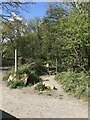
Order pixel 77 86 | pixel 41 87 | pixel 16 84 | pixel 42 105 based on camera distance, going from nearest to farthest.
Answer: pixel 42 105, pixel 77 86, pixel 41 87, pixel 16 84

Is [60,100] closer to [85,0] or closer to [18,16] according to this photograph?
[85,0]

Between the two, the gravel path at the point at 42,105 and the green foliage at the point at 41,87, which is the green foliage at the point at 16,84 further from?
the gravel path at the point at 42,105

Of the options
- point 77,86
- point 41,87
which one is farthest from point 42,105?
point 41,87

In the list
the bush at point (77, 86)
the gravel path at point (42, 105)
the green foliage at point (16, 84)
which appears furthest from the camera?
the green foliage at point (16, 84)

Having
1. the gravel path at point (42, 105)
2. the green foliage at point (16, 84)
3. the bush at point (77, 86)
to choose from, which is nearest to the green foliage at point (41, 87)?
the gravel path at point (42, 105)

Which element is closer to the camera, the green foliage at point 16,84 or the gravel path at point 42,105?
the gravel path at point 42,105

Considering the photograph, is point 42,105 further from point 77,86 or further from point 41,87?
point 41,87

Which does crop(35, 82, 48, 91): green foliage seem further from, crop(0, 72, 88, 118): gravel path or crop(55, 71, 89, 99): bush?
crop(55, 71, 89, 99): bush

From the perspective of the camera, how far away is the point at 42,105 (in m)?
9.09

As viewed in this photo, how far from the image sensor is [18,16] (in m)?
16.7

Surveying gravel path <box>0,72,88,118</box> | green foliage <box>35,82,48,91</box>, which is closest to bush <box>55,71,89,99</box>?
gravel path <box>0,72,88,118</box>

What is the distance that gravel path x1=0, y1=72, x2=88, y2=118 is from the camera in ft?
25.7

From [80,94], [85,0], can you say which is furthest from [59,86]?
[85,0]

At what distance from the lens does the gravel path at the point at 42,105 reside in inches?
308
